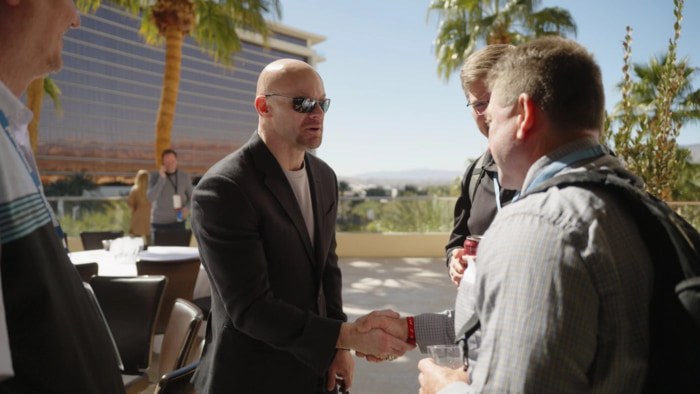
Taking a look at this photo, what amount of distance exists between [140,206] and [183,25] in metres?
4.42

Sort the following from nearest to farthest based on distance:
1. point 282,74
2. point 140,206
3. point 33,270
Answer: point 33,270 → point 282,74 → point 140,206

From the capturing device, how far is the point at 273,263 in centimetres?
165

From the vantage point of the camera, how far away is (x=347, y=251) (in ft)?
36.7

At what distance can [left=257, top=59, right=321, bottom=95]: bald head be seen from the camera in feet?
6.08

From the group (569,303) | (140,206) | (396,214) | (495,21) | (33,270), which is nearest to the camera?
(569,303)

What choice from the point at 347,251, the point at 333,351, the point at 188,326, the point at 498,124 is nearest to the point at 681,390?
the point at 498,124

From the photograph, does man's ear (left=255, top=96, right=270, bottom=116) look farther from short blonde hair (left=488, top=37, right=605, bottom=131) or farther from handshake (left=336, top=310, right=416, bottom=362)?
short blonde hair (left=488, top=37, right=605, bottom=131)

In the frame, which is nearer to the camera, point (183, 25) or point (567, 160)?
point (567, 160)

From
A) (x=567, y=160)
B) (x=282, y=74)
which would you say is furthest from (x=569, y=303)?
(x=282, y=74)

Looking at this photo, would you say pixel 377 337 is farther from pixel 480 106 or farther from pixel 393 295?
pixel 393 295

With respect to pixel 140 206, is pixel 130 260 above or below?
below

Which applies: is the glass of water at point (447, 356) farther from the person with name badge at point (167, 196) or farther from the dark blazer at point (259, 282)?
the person with name badge at point (167, 196)

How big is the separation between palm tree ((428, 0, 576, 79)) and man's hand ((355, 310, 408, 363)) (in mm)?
12404

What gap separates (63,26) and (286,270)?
91 cm
